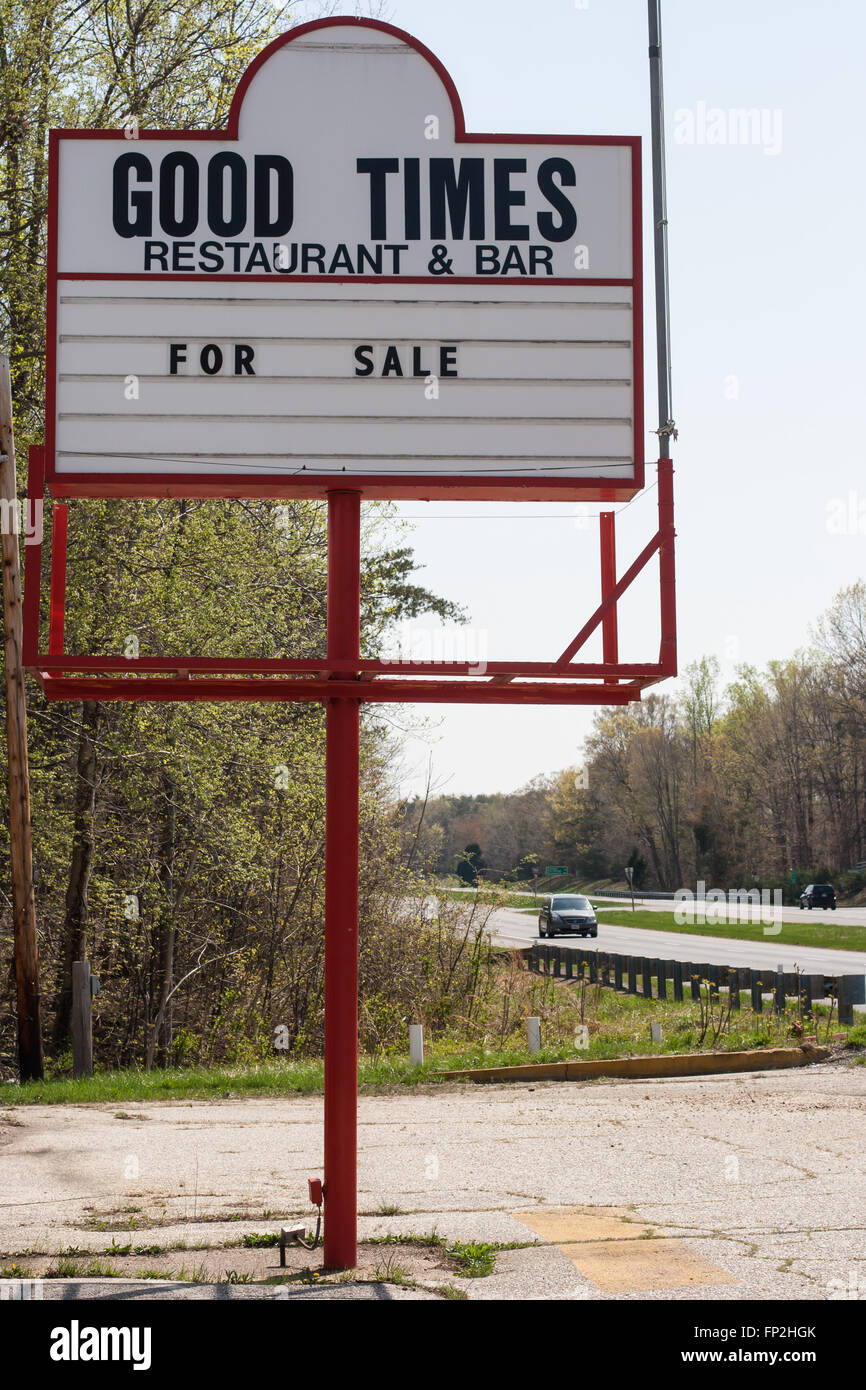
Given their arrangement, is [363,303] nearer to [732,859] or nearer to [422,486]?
[422,486]

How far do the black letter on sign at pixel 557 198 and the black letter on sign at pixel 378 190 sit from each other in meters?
0.70

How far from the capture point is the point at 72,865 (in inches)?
675

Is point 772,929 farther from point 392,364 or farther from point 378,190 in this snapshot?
point 378,190

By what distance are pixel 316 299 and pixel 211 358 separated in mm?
562

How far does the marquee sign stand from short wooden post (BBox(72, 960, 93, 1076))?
8.95 m

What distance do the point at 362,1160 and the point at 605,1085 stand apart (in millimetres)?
4403

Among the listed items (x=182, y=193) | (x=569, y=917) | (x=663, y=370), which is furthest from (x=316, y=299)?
(x=569, y=917)

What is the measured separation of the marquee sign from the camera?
607cm

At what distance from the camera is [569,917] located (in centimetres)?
3984

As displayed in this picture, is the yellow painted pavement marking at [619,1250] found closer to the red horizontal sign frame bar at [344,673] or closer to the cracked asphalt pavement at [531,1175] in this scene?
the cracked asphalt pavement at [531,1175]

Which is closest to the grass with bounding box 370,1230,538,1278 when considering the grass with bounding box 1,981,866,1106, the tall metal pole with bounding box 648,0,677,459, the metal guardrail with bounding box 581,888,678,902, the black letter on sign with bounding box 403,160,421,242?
the tall metal pole with bounding box 648,0,677,459

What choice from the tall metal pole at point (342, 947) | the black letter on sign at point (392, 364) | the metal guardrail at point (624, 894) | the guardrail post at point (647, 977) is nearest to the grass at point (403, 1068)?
the guardrail post at point (647, 977)

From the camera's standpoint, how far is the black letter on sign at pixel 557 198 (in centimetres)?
620

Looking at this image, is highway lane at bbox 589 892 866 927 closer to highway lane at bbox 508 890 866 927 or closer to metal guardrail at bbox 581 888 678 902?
highway lane at bbox 508 890 866 927
